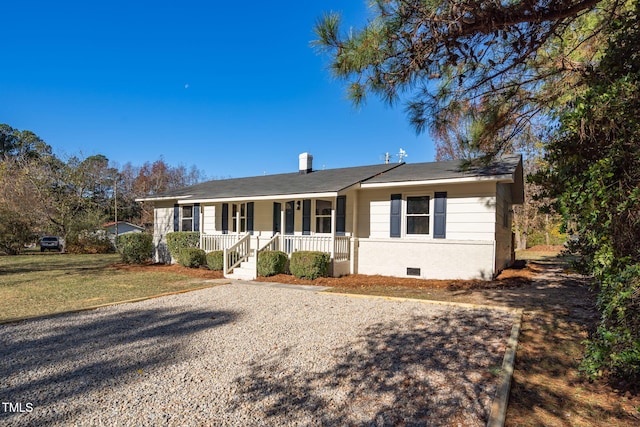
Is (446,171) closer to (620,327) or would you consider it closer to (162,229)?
(620,327)

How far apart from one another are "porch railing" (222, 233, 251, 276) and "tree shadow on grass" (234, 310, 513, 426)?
25.8 ft

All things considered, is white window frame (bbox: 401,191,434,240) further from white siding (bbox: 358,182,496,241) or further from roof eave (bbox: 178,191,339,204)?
roof eave (bbox: 178,191,339,204)

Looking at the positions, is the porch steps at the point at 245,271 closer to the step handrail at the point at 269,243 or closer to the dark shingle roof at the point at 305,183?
the step handrail at the point at 269,243

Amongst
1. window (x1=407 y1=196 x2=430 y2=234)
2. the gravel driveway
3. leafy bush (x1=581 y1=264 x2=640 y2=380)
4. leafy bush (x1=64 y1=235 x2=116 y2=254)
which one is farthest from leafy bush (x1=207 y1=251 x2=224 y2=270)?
leafy bush (x1=64 y1=235 x2=116 y2=254)

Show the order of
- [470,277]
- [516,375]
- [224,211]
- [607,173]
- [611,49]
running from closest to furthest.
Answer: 1. [607,173]
2. [611,49]
3. [516,375]
4. [470,277]
5. [224,211]

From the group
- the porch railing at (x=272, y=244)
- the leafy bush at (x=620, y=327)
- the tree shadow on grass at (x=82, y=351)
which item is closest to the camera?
the leafy bush at (x=620, y=327)

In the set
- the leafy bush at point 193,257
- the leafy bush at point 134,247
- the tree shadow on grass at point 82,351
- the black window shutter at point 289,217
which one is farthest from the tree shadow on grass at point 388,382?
the leafy bush at point 134,247

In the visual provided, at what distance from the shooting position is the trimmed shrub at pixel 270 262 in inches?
445

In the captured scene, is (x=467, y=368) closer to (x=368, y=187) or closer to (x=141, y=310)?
(x=141, y=310)

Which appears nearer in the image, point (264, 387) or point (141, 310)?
point (264, 387)

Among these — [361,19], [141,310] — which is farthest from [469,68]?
[141,310]

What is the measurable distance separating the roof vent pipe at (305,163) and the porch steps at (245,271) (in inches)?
218

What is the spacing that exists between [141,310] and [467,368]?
5.88 metres

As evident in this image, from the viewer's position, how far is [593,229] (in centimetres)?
320
